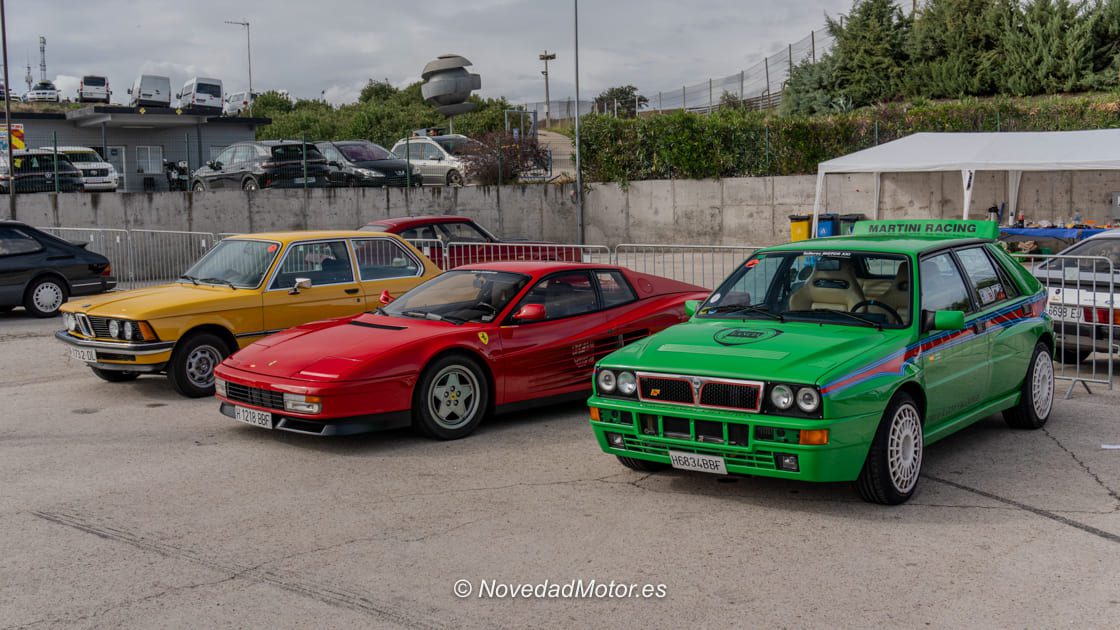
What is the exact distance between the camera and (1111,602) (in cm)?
455

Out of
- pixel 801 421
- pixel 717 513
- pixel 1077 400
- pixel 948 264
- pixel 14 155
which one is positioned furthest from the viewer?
pixel 14 155

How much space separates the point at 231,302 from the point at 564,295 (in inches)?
133

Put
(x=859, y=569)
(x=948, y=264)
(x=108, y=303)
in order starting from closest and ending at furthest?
(x=859, y=569) < (x=948, y=264) < (x=108, y=303)

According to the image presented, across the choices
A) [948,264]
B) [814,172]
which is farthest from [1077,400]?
[814,172]

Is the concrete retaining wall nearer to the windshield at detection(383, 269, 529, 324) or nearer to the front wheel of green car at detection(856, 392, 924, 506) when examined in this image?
the windshield at detection(383, 269, 529, 324)

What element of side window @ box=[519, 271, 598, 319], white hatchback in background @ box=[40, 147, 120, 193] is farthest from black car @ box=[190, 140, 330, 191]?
side window @ box=[519, 271, 598, 319]

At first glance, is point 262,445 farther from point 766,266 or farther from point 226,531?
point 766,266

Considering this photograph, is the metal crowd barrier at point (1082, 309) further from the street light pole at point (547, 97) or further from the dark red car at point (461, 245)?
the street light pole at point (547, 97)

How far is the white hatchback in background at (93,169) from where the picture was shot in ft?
87.0

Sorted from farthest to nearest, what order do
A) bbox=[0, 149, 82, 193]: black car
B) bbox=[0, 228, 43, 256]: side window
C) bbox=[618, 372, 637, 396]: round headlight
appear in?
bbox=[0, 149, 82, 193]: black car, bbox=[0, 228, 43, 256]: side window, bbox=[618, 372, 637, 396]: round headlight

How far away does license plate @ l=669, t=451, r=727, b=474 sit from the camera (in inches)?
230

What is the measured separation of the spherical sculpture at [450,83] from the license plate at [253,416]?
40417 mm

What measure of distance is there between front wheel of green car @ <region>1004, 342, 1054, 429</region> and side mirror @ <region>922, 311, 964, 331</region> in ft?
5.77

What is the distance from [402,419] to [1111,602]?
15.5ft
